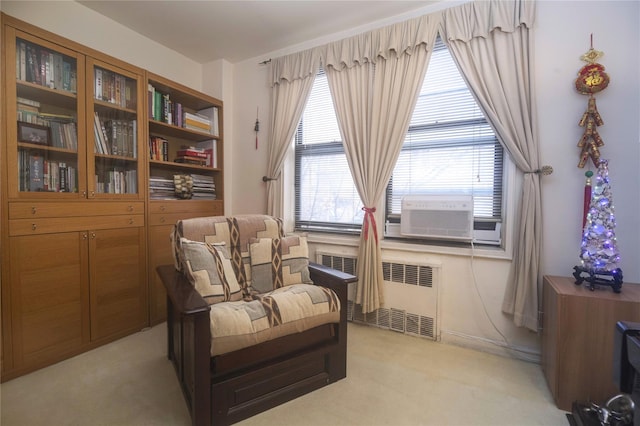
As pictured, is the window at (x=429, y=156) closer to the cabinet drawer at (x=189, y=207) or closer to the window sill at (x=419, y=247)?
the window sill at (x=419, y=247)

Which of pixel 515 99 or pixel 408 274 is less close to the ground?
pixel 515 99

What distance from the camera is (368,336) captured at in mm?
2283

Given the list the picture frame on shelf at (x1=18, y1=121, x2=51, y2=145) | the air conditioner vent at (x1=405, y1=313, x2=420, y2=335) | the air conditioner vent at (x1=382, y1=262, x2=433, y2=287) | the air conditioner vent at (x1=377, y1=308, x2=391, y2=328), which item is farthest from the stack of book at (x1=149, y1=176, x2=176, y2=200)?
the air conditioner vent at (x1=405, y1=313, x2=420, y2=335)

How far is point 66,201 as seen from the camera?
1.90 m

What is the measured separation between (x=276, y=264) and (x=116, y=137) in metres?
1.57

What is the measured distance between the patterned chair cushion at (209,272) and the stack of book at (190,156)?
129 centimetres

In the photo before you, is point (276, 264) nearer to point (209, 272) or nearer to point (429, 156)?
point (209, 272)

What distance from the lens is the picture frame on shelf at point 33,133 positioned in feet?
5.66

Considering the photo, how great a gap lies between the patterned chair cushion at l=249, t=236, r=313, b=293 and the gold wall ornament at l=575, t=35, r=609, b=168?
1849mm

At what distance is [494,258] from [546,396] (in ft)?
2.68

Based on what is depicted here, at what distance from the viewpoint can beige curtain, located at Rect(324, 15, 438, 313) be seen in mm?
2197

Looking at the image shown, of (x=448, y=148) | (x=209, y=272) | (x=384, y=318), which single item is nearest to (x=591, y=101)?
(x=448, y=148)

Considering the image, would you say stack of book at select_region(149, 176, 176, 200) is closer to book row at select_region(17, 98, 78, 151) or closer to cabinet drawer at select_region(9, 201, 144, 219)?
cabinet drawer at select_region(9, 201, 144, 219)

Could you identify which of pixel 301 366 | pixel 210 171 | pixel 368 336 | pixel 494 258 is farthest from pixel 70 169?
pixel 494 258
